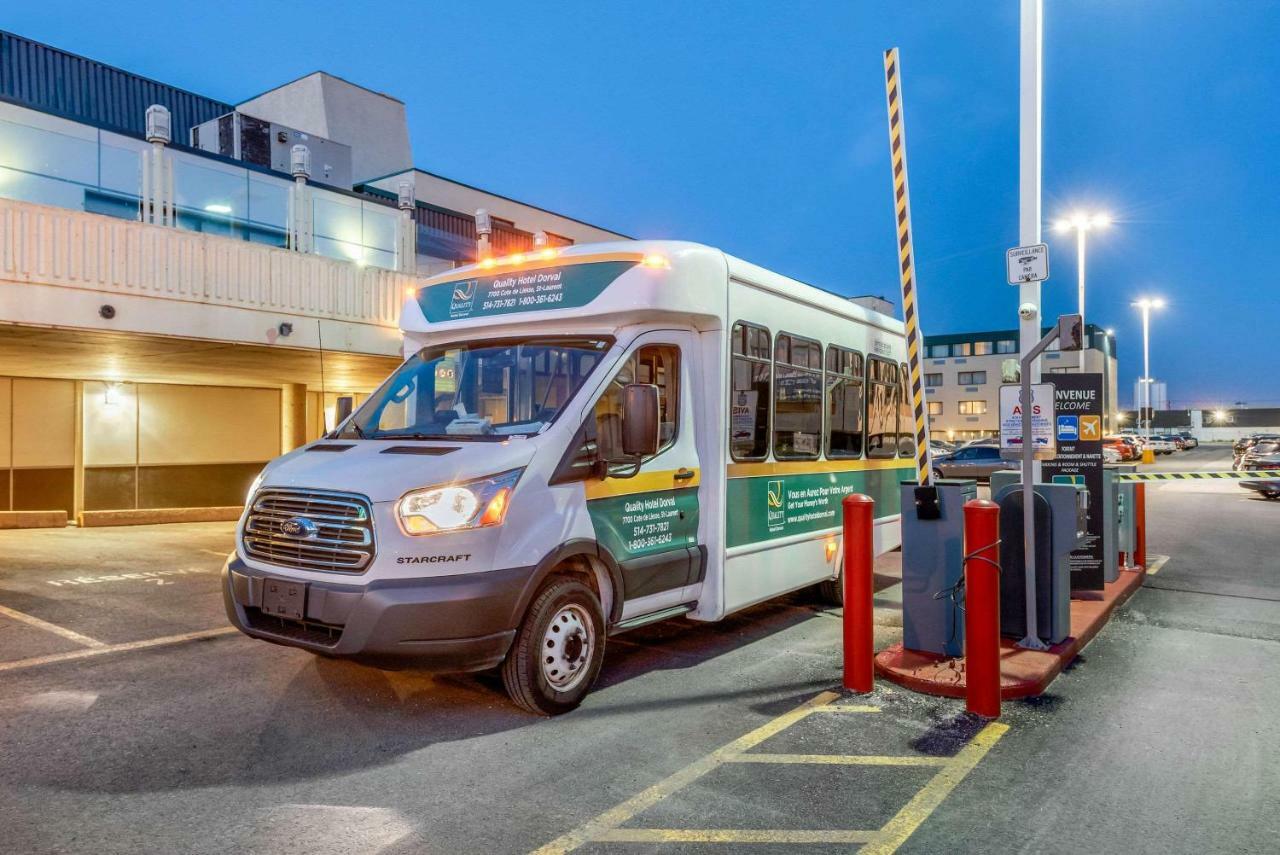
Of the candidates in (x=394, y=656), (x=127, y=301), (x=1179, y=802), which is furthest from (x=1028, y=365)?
(x=127, y=301)

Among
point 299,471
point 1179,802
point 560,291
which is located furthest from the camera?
point 560,291

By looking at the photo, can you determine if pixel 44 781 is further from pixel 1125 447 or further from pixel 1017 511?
pixel 1125 447

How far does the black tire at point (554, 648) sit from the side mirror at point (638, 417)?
911 millimetres

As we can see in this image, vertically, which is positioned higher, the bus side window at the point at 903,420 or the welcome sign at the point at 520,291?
the welcome sign at the point at 520,291

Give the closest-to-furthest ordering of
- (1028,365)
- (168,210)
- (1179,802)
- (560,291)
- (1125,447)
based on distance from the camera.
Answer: (1179,802)
(560,291)
(1028,365)
(168,210)
(1125,447)

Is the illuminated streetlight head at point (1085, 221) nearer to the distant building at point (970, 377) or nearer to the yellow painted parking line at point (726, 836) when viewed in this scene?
the yellow painted parking line at point (726, 836)

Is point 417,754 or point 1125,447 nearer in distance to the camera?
point 417,754

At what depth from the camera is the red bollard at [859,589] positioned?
17.9ft

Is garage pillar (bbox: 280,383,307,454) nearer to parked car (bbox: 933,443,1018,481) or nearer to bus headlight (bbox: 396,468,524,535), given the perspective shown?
bus headlight (bbox: 396,468,524,535)

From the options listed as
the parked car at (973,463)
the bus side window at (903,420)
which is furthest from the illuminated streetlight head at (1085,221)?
the bus side window at (903,420)

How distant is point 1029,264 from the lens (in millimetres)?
7570

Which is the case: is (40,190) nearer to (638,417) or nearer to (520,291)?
(520,291)

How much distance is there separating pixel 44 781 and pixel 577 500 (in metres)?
2.93

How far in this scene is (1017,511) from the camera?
21.3ft
